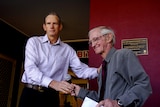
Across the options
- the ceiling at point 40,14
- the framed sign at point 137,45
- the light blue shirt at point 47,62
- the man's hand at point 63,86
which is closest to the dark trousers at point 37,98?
the light blue shirt at point 47,62

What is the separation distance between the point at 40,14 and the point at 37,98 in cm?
251

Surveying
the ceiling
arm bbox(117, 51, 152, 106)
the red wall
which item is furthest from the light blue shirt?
the ceiling

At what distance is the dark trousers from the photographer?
82.4 inches

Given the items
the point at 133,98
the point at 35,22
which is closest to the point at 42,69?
the point at 133,98

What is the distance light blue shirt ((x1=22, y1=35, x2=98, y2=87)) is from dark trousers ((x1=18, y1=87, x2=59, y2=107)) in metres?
0.08

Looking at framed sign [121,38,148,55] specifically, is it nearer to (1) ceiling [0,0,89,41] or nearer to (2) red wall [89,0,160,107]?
(2) red wall [89,0,160,107]

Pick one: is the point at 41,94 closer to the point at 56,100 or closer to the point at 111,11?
the point at 56,100

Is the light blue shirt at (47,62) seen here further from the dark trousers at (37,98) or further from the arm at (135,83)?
the arm at (135,83)

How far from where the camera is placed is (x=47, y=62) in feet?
7.29

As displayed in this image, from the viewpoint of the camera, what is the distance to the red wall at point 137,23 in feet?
8.32

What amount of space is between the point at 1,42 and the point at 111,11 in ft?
8.44

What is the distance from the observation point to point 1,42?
4.79 metres

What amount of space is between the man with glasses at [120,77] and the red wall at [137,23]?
808mm

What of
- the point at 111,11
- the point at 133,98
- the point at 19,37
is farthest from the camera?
the point at 19,37
